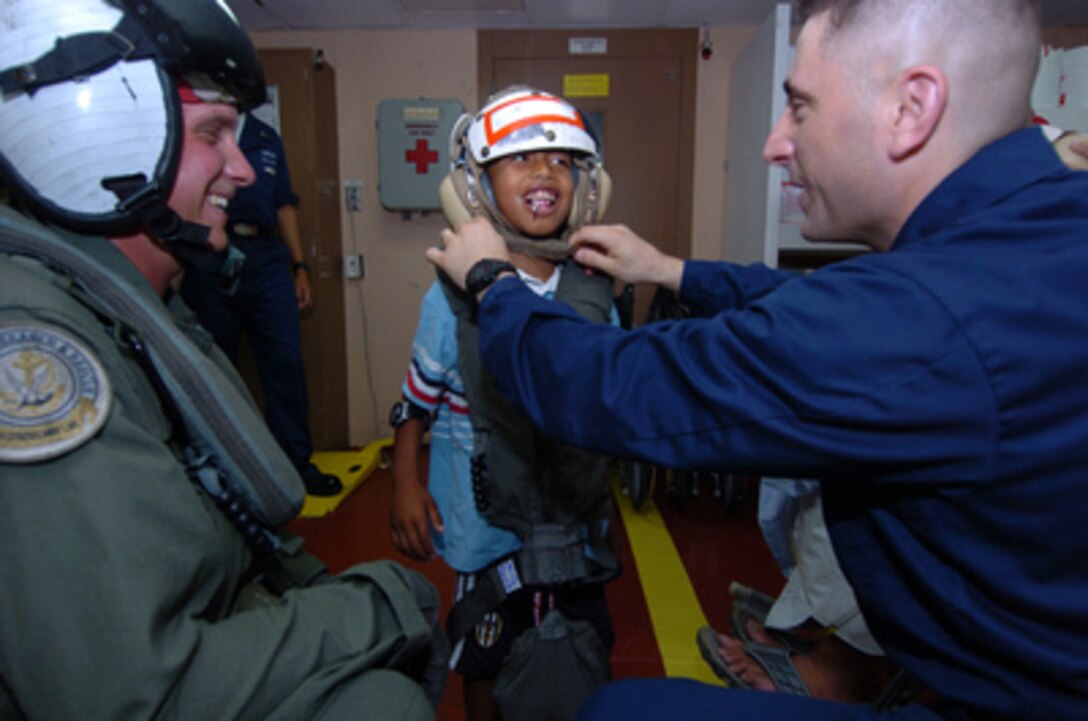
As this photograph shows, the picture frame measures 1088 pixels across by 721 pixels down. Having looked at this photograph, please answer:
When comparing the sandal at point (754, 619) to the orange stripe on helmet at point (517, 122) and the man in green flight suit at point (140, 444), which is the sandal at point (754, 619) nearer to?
the man in green flight suit at point (140, 444)

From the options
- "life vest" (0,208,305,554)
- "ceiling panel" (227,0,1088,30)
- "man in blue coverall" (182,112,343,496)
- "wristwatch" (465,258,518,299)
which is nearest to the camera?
"life vest" (0,208,305,554)

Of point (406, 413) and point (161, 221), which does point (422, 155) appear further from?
point (161, 221)

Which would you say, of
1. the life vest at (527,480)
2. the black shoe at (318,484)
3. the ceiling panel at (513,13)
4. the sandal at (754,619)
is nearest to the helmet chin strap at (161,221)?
the life vest at (527,480)

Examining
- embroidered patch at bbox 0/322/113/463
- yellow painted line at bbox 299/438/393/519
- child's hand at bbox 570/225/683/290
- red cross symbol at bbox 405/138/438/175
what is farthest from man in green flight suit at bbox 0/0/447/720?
red cross symbol at bbox 405/138/438/175

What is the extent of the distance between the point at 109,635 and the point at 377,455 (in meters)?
3.56

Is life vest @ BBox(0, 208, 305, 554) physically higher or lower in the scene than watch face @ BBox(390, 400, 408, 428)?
higher

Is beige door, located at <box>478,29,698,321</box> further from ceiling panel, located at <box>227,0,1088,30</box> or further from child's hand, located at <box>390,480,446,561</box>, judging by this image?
child's hand, located at <box>390,480,446,561</box>

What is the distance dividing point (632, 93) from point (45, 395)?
4.32m

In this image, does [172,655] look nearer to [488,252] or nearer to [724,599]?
[488,252]

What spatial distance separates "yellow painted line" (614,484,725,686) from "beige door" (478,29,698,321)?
2.09 m

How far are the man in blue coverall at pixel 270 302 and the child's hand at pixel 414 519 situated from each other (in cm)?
218

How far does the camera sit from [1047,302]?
2.34ft

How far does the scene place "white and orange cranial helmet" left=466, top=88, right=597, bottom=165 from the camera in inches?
58.7

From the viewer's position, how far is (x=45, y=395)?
0.66 m
